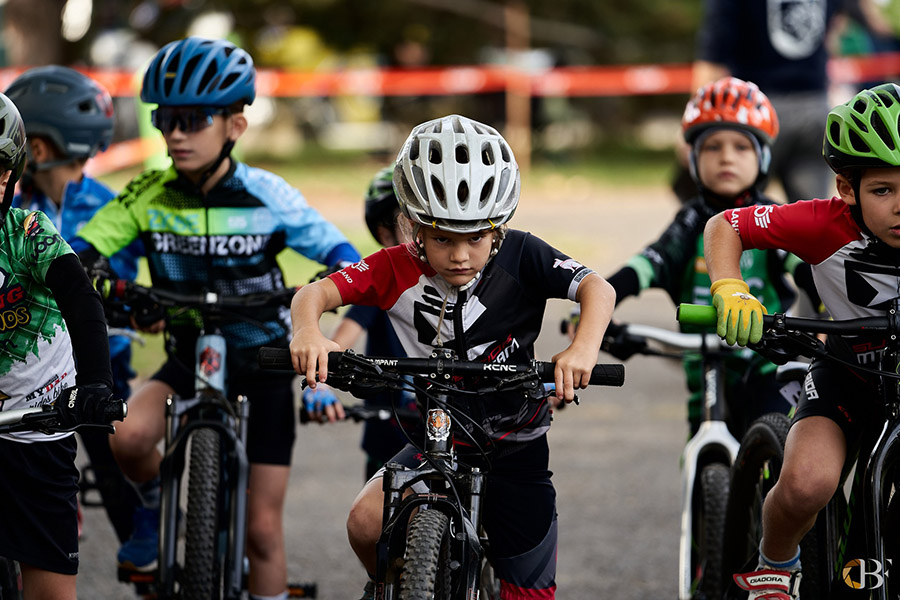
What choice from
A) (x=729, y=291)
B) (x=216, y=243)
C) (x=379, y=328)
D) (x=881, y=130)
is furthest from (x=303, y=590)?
(x=881, y=130)

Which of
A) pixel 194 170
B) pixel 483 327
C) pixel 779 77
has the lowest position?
pixel 483 327

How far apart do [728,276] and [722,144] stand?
5.39ft

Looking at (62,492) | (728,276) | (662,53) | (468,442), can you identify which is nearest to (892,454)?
(728,276)

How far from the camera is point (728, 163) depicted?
552 centimetres

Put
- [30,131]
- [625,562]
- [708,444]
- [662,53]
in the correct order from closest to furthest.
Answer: [708,444] < [30,131] < [625,562] < [662,53]

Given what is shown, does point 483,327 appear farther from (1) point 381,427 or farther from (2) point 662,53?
(2) point 662,53

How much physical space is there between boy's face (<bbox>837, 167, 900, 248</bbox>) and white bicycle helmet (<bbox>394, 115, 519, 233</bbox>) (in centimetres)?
106

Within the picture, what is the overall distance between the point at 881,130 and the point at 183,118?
2764 mm

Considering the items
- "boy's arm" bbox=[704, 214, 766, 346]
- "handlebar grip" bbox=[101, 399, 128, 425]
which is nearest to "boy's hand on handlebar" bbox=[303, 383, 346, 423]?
"handlebar grip" bbox=[101, 399, 128, 425]

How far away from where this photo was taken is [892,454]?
3.73m

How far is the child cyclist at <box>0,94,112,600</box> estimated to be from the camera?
3848 mm

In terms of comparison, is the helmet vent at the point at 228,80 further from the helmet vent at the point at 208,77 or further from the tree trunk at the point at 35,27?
the tree trunk at the point at 35,27

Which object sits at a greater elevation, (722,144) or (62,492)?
(722,144)

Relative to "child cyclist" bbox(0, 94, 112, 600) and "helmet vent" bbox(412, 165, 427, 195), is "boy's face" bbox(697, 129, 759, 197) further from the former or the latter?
"child cyclist" bbox(0, 94, 112, 600)
